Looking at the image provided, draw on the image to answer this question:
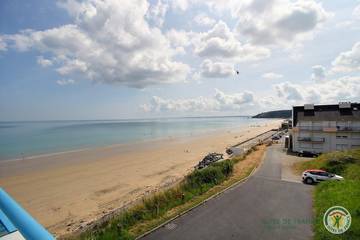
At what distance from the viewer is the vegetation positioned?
9812 millimetres

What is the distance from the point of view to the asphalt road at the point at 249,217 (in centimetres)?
1062

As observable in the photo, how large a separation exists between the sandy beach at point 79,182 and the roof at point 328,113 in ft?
64.4

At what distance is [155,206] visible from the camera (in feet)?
46.1

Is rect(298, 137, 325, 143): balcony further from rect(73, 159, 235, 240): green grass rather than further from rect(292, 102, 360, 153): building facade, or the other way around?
rect(73, 159, 235, 240): green grass

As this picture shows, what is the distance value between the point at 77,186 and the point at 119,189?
17.3 feet

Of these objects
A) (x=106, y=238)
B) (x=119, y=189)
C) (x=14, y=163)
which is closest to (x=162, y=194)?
(x=106, y=238)

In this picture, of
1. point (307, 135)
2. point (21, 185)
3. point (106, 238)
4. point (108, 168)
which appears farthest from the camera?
point (307, 135)

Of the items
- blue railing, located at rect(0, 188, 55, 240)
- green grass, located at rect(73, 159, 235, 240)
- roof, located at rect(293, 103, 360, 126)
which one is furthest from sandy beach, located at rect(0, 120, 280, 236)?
roof, located at rect(293, 103, 360, 126)

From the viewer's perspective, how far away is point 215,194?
15773 mm

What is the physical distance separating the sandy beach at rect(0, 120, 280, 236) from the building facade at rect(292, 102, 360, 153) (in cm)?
1808

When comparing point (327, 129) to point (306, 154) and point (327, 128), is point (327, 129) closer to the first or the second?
point (327, 128)

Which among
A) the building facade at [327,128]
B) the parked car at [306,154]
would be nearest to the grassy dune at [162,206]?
the parked car at [306,154]

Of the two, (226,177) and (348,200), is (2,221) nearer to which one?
(348,200)

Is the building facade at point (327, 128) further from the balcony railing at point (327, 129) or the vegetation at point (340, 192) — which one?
the vegetation at point (340, 192)
